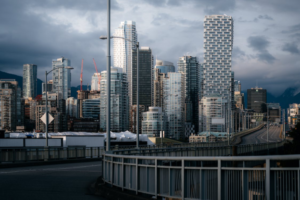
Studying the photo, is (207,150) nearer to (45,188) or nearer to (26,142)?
(26,142)

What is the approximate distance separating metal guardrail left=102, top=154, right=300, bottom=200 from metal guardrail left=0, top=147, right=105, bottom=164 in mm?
17897

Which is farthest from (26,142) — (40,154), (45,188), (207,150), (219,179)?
(219,179)

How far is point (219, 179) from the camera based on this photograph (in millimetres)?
9688

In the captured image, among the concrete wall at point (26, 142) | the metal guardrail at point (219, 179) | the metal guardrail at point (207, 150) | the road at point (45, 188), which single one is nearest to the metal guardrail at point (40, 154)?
the concrete wall at point (26, 142)

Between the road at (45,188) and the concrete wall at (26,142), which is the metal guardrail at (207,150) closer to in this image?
the road at (45,188)

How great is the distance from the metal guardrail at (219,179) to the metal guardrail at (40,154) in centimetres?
1790

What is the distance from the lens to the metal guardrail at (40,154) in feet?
95.9

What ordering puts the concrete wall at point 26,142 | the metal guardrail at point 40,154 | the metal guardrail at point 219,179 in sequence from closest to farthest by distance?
the metal guardrail at point 219,179 → the metal guardrail at point 40,154 → the concrete wall at point 26,142

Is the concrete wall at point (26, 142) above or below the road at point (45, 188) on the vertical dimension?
below

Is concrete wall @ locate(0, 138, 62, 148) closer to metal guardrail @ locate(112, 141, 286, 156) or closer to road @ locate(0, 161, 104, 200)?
metal guardrail @ locate(112, 141, 286, 156)

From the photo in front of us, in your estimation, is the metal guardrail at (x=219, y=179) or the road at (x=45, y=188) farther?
the road at (x=45, y=188)

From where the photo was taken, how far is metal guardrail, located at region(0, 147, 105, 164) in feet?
95.9

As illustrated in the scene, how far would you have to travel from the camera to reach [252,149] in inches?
2183

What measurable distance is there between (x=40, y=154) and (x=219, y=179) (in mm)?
25075
